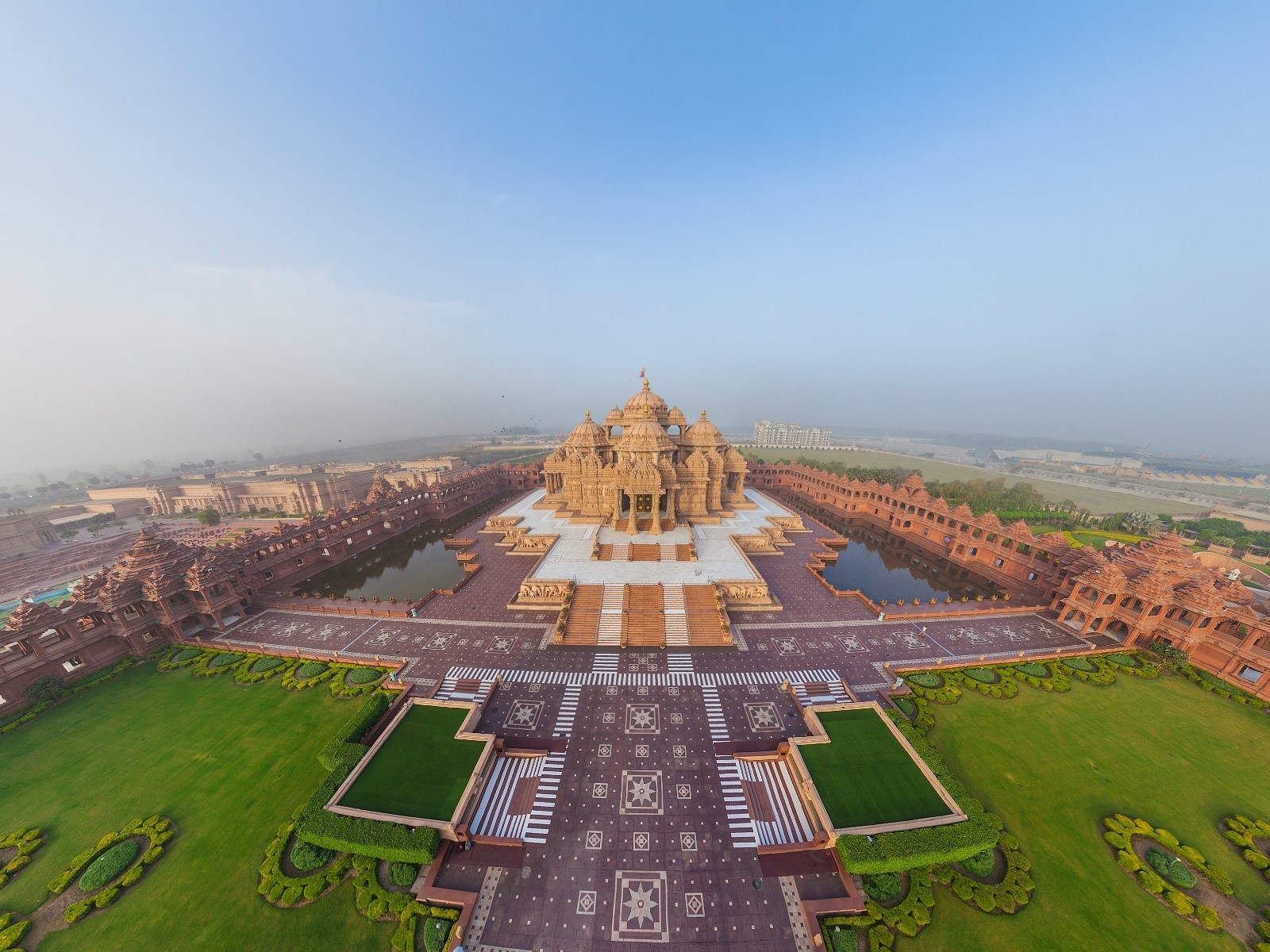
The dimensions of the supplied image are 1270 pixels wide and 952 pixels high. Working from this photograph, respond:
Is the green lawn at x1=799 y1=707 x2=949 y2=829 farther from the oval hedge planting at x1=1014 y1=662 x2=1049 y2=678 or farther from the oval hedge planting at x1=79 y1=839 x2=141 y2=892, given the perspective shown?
the oval hedge planting at x1=79 y1=839 x2=141 y2=892

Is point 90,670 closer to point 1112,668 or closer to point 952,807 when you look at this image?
point 952,807

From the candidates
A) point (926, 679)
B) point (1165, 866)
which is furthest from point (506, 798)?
point (1165, 866)

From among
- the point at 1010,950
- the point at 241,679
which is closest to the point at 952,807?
the point at 1010,950

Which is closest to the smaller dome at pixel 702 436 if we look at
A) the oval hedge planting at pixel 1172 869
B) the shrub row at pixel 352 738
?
the shrub row at pixel 352 738

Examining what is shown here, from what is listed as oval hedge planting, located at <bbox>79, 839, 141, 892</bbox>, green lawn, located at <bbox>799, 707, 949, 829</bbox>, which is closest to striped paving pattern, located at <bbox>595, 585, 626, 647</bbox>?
green lawn, located at <bbox>799, 707, 949, 829</bbox>

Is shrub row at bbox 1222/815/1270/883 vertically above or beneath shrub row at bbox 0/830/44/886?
beneath

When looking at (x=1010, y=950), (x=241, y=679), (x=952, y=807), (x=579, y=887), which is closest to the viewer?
(x=1010, y=950)
